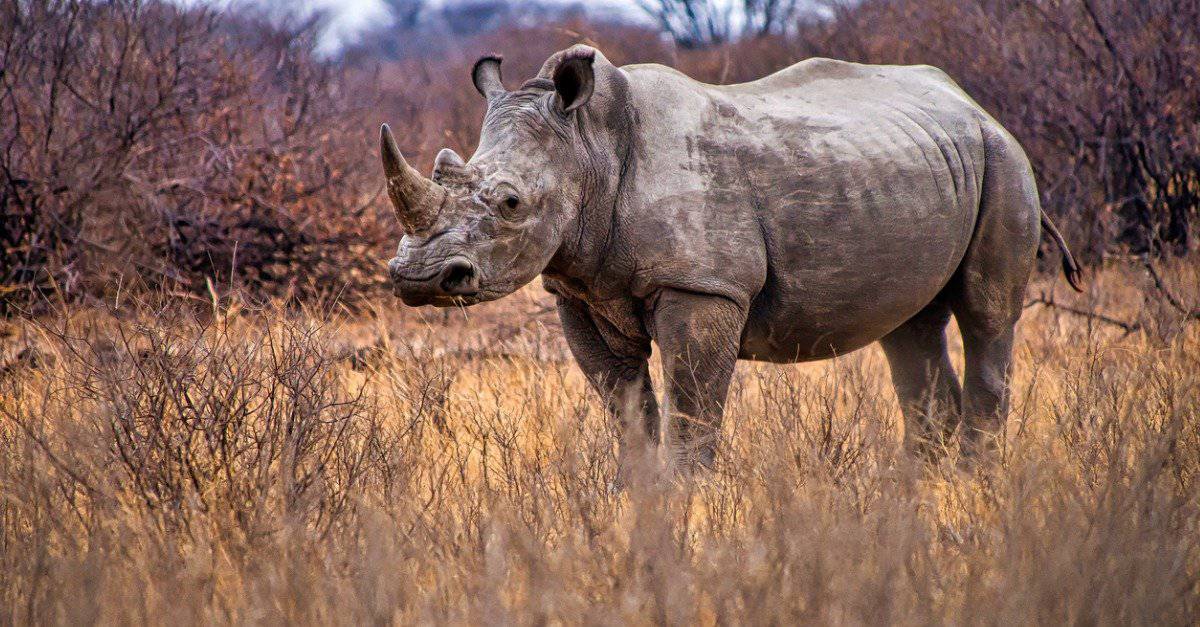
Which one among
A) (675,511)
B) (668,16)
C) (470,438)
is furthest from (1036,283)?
(668,16)

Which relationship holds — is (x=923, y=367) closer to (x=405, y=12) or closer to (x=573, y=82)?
(x=573, y=82)

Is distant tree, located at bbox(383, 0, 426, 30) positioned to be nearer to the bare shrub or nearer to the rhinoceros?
the bare shrub

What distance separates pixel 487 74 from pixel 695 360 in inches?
41.9

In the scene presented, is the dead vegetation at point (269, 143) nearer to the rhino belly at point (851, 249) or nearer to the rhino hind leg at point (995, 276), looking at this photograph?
the rhino hind leg at point (995, 276)

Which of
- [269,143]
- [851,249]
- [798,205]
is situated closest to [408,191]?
[798,205]

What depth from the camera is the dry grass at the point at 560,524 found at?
8.14ft

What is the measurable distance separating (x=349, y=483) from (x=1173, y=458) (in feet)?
7.47

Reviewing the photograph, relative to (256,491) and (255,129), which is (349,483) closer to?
(256,491)

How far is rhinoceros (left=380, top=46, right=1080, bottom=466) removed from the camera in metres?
3.42

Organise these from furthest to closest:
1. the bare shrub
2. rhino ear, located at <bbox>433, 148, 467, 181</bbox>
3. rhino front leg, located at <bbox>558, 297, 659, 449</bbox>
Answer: the bare shrub
rhino front leg, located at <bbox>558, 297, 659, 449</bbox>
rhino ear, located at <bbox>433, 148, 467, 181</bbox>

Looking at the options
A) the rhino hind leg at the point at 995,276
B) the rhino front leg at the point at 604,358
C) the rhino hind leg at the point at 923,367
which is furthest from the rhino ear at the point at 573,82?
the rhino hind leg at the point at 923,367

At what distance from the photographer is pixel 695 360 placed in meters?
3.65

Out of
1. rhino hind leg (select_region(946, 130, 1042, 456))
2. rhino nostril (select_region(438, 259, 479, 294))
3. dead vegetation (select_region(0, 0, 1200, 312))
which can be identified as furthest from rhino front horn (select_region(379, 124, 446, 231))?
dead vegetation (select_region(0, 0, 1200, 312))

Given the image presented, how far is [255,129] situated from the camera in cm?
850
